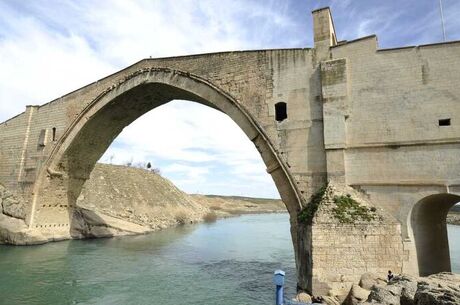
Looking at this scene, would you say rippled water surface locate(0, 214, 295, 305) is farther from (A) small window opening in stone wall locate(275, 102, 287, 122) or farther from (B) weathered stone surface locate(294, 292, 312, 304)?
(A) small window opening in stone wall locate(275, 102, 287, 122)

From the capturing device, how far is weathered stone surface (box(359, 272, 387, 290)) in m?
8.11

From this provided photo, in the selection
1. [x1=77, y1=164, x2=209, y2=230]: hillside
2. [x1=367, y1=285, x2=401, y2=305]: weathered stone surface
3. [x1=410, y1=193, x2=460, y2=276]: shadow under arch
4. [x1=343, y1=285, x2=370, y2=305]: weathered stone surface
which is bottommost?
[x1=343, y1=285, x2=370, y2=305]: weathered stone surface

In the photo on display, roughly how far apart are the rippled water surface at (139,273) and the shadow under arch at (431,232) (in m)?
3.68

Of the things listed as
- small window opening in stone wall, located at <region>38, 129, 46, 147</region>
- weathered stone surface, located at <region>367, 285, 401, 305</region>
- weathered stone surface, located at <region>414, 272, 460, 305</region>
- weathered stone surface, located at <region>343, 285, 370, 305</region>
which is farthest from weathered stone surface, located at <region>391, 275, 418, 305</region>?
small window opening in stone wall, located at <region>38, 129, 46, 147</region>

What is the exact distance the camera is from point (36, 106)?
64.1 feet

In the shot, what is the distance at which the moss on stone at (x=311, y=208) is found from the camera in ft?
30.8

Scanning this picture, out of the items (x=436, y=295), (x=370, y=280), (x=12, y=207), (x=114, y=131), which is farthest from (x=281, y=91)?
(x=12, y=207)

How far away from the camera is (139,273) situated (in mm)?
13156

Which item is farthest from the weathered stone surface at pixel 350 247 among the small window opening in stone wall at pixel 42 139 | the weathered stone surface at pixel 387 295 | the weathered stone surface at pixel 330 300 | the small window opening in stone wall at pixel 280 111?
the small window opening in stone wall at pixel 42 139

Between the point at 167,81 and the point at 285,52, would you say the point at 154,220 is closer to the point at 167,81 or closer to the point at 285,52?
the point at 167,81

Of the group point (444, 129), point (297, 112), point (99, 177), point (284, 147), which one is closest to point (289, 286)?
point (284, 147)

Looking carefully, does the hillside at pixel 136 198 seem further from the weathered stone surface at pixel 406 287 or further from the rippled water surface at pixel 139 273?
the weathered stone surface at pixel 406 287

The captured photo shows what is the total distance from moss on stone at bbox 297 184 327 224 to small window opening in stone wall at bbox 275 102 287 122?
271 cm

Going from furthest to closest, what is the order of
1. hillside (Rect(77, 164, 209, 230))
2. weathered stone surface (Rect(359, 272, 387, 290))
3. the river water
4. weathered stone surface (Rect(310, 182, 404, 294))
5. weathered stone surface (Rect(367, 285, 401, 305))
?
hillside (Rect(77, 164, 209, 230)) < the river water < weathered stone surface (Rect(310, 182, 404, 294)) < weathered stone surface (Rect(359, 272, 387, 290)) < weathered stone surface (Rect(367, 285, 401, 305))
